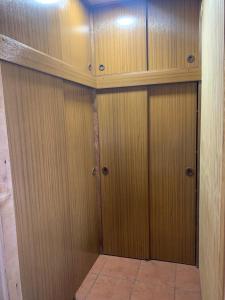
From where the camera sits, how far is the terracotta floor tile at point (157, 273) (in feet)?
6.70

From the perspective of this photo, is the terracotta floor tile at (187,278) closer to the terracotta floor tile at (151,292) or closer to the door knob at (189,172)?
the terracotta floor tile at (151,292)

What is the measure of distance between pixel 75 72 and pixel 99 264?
1836mm

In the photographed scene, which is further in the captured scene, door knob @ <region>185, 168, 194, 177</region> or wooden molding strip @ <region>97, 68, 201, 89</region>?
door knob @ <region>185, 168, 194, 177</region>

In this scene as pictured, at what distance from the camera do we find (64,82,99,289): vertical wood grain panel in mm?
1830

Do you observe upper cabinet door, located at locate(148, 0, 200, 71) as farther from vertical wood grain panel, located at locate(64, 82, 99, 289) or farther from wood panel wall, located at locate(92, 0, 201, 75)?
vertical wood grain panel, located at locate(64, 82, 99, 289)

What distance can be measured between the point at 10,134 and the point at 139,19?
163 cm

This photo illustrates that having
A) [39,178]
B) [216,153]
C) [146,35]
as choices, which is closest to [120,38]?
[146,35]

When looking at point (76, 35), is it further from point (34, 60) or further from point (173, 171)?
point (173, 171)

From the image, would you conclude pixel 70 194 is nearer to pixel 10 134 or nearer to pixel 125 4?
pixel 10 134

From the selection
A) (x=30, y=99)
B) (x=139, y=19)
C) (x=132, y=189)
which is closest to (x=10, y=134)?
(x=30, y=99)

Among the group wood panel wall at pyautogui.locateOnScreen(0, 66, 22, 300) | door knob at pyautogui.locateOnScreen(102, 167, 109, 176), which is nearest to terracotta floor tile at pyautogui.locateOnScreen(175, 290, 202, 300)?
door knob at pyautogui.locateOnScreen(102, 167, 109, 176)

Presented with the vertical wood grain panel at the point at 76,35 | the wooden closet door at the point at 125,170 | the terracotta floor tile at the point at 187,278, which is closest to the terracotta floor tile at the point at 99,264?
the wooden closet door at the point at 125,170

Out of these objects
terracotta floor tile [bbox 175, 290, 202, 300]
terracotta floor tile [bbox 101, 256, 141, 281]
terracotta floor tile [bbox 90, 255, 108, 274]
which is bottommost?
terracotta floor tile [bbox 175, 290, 202, 300]

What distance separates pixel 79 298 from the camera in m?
1.87
